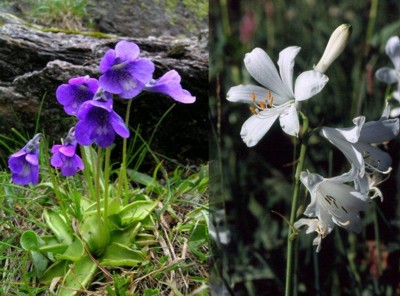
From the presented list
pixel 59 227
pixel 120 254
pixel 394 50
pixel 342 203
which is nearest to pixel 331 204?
pixel 342 203

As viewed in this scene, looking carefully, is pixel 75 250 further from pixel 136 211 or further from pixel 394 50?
pixel 394 50

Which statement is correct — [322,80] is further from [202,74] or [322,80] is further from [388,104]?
[202,74]

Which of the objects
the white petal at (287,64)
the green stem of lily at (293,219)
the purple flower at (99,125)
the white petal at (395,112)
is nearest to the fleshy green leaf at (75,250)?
the purple flower at (99,125)

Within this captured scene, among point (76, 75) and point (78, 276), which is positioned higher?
point (76, 75)

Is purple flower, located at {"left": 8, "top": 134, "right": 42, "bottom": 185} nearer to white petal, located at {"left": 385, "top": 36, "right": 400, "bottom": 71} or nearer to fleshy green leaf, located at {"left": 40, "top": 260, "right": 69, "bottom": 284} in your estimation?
fleshy green leaf, located at {"left": 40, "top": 260, "right": 69, "bottom": 284}

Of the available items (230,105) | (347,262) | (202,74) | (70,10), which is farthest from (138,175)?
(70,10)
